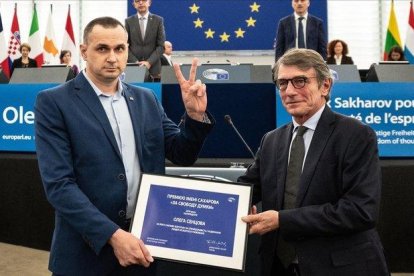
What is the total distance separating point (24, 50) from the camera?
8.92 m

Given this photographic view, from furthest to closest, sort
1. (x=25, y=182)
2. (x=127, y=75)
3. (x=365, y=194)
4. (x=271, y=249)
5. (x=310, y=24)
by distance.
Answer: (x=310, y=24)
(x=127, y=75)
(x=25, y=182)
(x=271, y=249)
(x=365, y=194)

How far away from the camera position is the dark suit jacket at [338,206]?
1.87 meters

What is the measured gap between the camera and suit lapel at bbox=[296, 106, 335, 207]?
1958 mm

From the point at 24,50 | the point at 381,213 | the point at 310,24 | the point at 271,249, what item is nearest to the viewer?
the point at 271,249

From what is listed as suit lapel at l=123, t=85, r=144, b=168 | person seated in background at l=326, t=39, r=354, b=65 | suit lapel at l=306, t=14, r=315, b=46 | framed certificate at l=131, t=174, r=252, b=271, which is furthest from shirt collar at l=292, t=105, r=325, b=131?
person seated in background at l=326, t=39, r=354, b=65

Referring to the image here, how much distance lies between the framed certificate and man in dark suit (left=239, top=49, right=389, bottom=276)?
3.2 inches

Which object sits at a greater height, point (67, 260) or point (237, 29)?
point (237, 29)

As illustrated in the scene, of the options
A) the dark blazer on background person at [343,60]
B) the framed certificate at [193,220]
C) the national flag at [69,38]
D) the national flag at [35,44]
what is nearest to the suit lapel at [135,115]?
the framed certificate at [193,220]

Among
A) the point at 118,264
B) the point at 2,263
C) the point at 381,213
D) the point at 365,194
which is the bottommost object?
the point at 2,263

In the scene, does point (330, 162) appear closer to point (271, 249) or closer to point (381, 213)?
point (271, 249)

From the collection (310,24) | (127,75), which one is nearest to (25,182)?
(127,75)

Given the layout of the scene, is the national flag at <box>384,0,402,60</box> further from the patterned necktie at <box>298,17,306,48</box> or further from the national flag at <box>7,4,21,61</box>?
the national flag at <box>7,4,21,61</box>

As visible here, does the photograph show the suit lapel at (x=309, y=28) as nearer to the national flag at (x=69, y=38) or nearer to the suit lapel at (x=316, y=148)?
the suit lapel at (x=316, y=148)

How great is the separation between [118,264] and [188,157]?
52 centimetres
